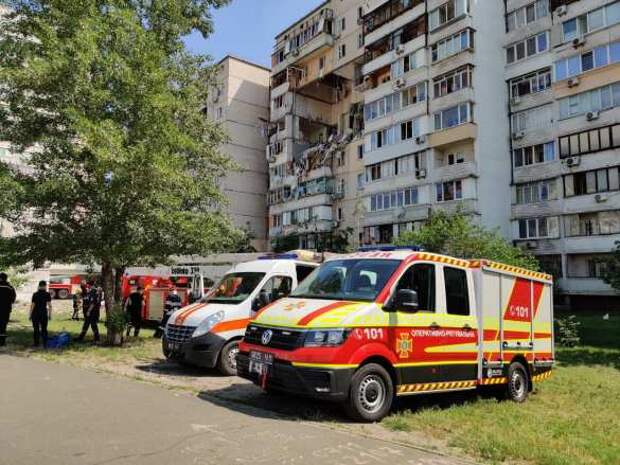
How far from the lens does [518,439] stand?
6.48m

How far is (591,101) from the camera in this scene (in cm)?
3353

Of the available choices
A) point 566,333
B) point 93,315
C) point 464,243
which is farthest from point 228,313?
point 464,243

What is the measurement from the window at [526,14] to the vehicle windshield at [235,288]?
1318 inches

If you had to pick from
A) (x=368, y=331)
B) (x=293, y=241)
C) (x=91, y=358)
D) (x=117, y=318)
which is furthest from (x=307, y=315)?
(x=293, y=241)

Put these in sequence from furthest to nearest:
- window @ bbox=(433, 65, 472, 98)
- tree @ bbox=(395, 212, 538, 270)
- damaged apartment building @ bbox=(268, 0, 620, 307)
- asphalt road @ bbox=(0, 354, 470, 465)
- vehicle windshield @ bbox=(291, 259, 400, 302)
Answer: window @ bbox=(433, 65, 472, 98)
damaged apartment building @ bbox=(268, 0, 620, 307)
tree @ bbox=(395, 212, 538, 270)
vehicle windshield @ bbox=(291, 259, 400, 302)
asphalt road @ bbox=(0, 354, 470, 465)

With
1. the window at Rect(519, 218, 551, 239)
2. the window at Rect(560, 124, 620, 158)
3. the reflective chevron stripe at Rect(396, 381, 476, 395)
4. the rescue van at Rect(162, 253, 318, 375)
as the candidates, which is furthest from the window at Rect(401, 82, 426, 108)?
the reflective chevron stripe at Rect(396, 381, 476, 395)

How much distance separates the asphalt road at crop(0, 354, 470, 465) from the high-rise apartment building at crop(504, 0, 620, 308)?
3006 centimetres

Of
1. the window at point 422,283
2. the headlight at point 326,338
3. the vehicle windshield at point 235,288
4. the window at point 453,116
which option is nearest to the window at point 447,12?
the window at point 453,116

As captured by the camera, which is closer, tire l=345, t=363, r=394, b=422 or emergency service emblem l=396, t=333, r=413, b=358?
tire l=345, t=363, r=394, b=422

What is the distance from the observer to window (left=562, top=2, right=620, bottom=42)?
32.4 m

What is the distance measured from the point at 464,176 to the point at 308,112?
79.0 feet

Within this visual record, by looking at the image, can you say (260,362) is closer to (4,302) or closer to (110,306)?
(110,306)

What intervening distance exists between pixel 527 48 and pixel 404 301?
1405 inches

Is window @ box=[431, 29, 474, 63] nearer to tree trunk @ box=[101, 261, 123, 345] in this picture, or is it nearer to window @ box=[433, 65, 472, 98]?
window @ box=[433, 65, 472, 98]
